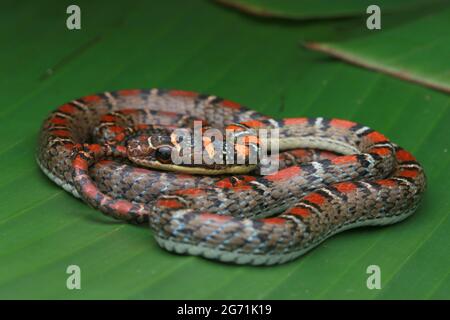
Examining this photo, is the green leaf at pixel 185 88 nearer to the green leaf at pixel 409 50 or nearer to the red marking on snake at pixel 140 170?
the green leaf at pixel 409 50

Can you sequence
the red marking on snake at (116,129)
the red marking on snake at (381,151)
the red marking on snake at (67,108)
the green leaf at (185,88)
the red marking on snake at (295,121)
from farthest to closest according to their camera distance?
the red marking on snake at (67,108) → the red marking on snake at (295,121) → the red marking on snake at (116,129) → the red marking on snake at (381,151) → the green leaf at (185,88)

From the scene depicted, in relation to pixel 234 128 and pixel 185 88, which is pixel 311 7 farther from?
pixel 234 128

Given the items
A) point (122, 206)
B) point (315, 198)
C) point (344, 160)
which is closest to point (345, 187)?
point (315, 198)

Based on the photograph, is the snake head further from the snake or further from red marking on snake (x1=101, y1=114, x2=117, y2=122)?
red marking on snake (x1=101, y1=114, x2=117, y2=122)

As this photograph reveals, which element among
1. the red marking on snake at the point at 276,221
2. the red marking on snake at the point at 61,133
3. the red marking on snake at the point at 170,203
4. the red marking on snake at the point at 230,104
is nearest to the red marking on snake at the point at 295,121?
the red marking on snake at the point at 230,104

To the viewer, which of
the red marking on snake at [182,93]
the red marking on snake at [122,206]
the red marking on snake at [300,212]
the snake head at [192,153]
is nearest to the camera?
the red marking on snake at [300,212]

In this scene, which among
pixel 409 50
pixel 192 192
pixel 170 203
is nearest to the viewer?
pixel 170 203

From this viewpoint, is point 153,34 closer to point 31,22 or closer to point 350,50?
point 31,22
